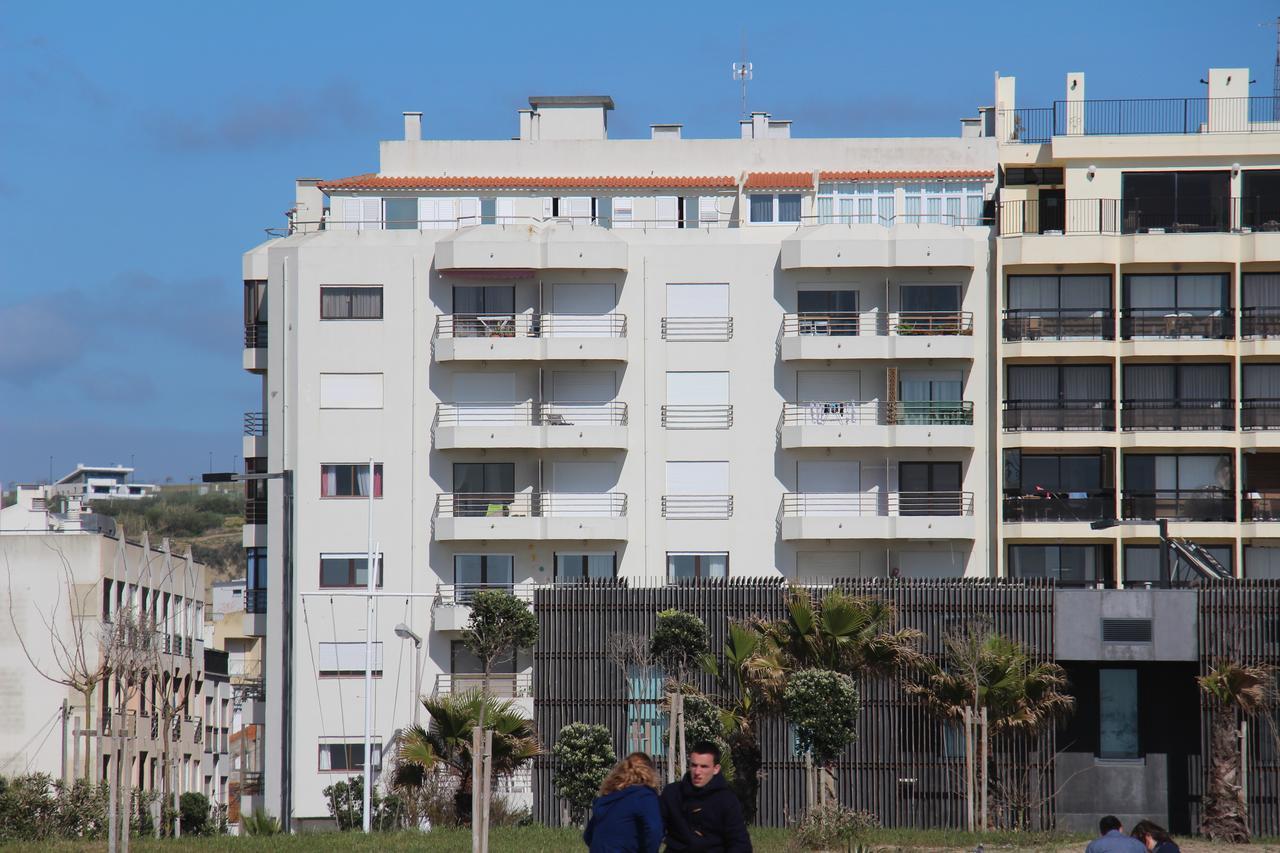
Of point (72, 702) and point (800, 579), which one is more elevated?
point (800, 579)

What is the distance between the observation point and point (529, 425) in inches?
2210

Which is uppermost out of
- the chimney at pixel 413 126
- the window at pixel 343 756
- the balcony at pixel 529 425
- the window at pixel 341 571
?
the chimney at pixel 413 126

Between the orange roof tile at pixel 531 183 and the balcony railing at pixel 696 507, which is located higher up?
the orange roof tile at pixel 531 183

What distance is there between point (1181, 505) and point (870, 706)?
1851cm

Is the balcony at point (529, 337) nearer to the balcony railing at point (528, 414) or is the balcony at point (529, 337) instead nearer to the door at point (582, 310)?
the door at point (582, 310)

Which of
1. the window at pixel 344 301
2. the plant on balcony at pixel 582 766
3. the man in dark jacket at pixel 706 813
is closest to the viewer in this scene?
the man in dark jacket at pixel 706 813

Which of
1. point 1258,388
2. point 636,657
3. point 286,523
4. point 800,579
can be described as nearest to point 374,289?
point 286,523

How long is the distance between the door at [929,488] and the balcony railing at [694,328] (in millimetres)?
6660

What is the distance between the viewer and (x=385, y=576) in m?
55.9

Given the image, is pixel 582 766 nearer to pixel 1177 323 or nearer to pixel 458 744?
pixel 458 744

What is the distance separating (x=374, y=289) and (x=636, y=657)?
1904cm

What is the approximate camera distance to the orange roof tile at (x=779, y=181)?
5925cm

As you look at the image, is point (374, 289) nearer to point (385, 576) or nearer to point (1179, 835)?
point (385, 576)

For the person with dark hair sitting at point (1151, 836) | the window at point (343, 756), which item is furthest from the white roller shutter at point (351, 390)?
the person with dark hair sitting at point (1151, 836)
